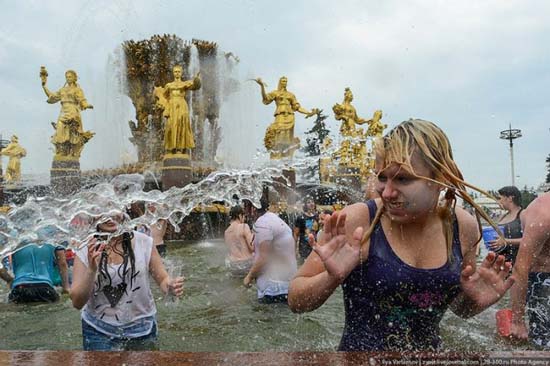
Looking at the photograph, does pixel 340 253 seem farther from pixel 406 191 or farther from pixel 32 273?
pixel 32 273

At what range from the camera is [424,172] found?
2152mm

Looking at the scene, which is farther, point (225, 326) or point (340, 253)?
point (225, 326)

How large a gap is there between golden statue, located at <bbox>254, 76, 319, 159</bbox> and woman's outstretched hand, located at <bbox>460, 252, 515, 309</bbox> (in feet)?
50.2

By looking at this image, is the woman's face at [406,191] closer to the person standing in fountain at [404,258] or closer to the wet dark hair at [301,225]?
the person standing in fountain at [404,258]

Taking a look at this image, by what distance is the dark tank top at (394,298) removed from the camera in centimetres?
216

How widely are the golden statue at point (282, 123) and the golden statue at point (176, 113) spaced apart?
3106 millimetres

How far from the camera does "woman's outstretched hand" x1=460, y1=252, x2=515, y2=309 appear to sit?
89.4 inches

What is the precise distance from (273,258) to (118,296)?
2.68 m

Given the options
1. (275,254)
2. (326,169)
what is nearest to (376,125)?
(326,169)

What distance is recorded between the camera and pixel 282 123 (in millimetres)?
17516

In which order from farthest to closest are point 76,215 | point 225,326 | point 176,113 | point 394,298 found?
point 176,113 < point 225,326 < point 76,215 < point 394,298

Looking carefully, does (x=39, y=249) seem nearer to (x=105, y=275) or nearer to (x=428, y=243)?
(x=105, y=275)

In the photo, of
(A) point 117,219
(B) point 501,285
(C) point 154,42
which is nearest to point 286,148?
(C) point 154,42

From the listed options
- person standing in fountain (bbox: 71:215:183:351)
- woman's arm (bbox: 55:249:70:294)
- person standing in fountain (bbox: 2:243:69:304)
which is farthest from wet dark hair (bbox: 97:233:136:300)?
woman's arm (bbox: 55:249:70:294)
